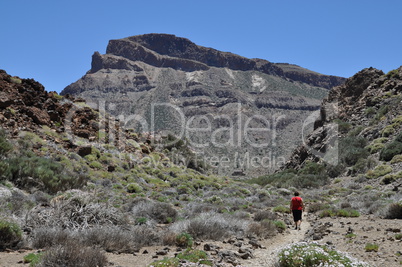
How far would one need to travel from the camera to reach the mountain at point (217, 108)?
299ft

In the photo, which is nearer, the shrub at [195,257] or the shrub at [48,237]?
the shrub at [195,257]

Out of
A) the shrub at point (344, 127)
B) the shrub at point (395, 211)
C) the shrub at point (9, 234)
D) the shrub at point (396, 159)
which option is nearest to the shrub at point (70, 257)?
the shrub at point (9, 234)

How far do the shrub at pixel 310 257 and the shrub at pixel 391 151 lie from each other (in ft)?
80.1

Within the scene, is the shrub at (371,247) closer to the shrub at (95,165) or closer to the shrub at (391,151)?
the shrub at (95,165)

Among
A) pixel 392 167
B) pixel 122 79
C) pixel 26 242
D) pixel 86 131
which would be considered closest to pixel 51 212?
pixel 26 242

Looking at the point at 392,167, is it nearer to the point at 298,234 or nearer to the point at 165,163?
the point at 298,234

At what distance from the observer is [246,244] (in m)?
8.80

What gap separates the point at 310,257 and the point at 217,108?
474ft

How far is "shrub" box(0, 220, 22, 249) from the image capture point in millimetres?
6531

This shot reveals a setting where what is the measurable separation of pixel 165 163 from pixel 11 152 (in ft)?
62.4

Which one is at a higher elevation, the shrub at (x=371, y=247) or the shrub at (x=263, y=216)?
the shrub at (x=371, y=247)

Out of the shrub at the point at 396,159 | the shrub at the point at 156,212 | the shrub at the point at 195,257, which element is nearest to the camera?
the shrub at the point at 195,257

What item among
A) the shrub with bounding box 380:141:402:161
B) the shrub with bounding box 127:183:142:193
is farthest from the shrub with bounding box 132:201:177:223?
the shrub with bounding box 380:141:402:161

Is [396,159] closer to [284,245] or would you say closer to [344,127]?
[344,127]
